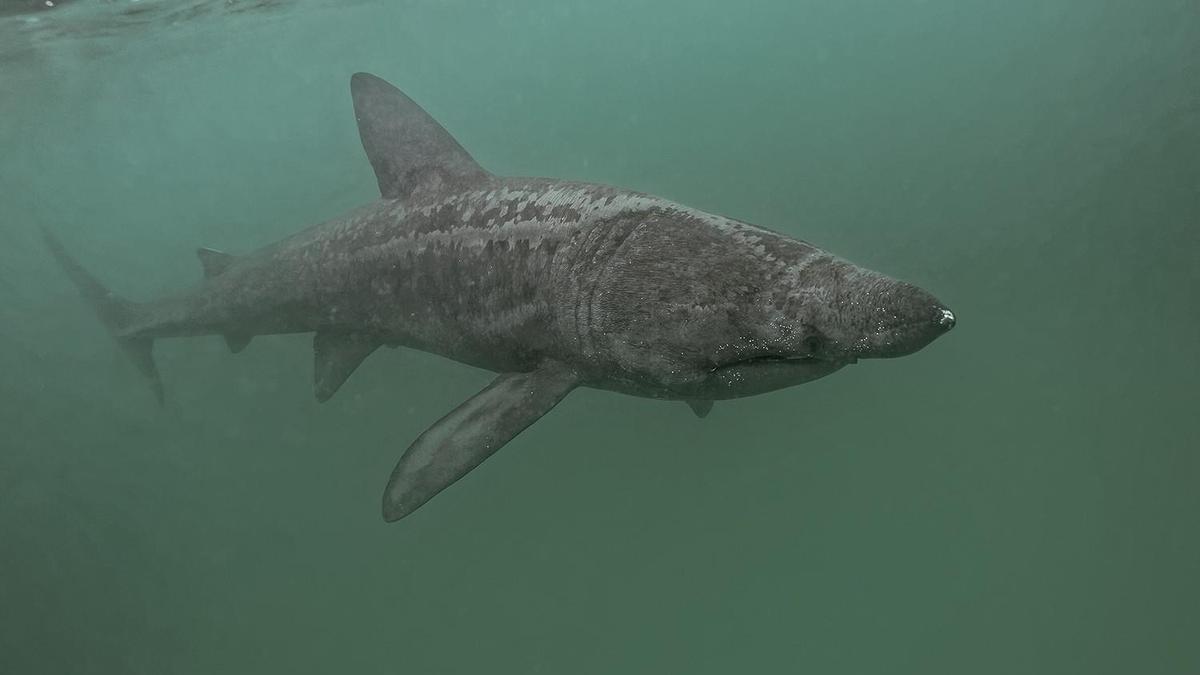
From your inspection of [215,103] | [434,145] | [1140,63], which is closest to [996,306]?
[1140,63]

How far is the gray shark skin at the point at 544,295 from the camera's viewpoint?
3904mm

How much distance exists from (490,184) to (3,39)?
18.0 metres

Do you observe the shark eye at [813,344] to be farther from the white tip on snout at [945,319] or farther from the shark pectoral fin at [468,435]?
the shark pectoral fin at [468,435]

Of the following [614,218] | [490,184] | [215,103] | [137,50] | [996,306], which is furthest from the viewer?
[215,103]

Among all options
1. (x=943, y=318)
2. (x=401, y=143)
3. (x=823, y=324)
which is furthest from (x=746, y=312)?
(x=401, y=143)

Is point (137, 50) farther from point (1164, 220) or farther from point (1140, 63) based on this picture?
point (1140, 63)

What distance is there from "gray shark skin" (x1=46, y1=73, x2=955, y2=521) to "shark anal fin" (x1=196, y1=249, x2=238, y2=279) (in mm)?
1465

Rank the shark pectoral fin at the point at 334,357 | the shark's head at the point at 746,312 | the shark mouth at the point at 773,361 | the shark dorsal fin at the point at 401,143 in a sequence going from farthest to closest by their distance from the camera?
1. the shark pectoral fin at the point at 334,357
2. the shark dorsal fin at the point at 401,143
3. the shark mouth at the point at 773,361
4. the shark's head at the point at 746,312

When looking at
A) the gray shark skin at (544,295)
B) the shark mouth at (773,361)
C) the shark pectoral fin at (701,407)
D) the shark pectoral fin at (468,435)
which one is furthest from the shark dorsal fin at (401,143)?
the shark mouth at (773,361)

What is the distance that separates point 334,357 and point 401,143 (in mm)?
2271

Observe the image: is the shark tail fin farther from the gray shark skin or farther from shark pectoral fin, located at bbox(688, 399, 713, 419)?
shark pectoral fin, located at bbox(688, 399, 713, 419)

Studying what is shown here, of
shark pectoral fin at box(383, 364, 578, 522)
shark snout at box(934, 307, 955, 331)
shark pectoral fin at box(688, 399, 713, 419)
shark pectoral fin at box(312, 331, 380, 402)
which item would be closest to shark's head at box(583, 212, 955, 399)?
shark snout at box(934, 307, 955, 331)

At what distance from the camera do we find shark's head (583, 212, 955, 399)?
345 centimetres

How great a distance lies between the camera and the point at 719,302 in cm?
416
